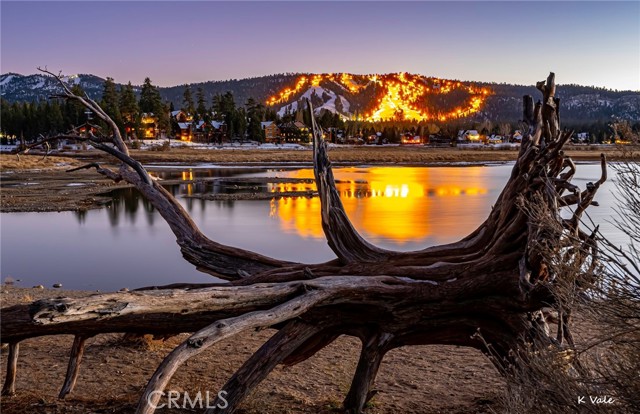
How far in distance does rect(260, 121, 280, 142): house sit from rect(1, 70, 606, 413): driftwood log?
93861 mm

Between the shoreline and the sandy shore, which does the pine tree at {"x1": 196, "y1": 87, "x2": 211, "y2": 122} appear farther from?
the sandy shore

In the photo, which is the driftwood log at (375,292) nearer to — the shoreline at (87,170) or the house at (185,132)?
the shoreline at (87,170)

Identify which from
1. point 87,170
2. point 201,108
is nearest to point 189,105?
point 201,108

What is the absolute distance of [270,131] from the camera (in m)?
101

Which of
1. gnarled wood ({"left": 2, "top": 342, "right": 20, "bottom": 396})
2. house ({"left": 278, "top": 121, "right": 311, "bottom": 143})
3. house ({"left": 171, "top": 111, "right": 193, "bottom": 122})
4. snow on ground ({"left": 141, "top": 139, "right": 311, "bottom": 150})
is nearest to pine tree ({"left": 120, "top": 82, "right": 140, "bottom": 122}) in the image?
snow on ground ({"left": 141, "top": 139, "right": 311, "bottom": 150})

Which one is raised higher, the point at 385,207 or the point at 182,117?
the point at 182,117

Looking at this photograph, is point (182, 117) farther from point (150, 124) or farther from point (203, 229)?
point (203, 229)

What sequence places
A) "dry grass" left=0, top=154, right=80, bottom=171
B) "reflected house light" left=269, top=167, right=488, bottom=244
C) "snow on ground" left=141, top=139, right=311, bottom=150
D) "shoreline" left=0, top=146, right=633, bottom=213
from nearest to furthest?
"reflected house light" left=269, top=167, right=488, bottom=244 → "shoreline" left=0, top=146, right=633, bottom=213 → "dry grass" left=0, top=154, right=80, bottom=171 → "snow on ground" left=141, top=139, right=311, bottom=150

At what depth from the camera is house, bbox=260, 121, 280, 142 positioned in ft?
329

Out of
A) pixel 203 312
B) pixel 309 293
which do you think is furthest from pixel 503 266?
pixel 203 312

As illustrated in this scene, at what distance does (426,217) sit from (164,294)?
20220mm

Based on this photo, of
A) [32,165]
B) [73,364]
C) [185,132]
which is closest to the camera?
[73,364]

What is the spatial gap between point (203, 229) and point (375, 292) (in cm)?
1524

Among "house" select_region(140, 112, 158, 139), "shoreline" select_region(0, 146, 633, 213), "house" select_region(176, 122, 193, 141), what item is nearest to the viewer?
"shoreline" select_region(0, 146, 633, 213)
